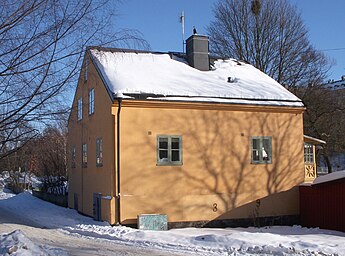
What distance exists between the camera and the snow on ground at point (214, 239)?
11.0 meters

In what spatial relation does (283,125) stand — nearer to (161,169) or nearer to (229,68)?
(229,68)

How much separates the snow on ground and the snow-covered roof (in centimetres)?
469

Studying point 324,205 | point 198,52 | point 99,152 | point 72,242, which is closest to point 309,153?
point 324,205

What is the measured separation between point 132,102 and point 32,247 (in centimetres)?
825

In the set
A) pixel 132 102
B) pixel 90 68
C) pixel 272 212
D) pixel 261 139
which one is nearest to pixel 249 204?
pixel 272 212

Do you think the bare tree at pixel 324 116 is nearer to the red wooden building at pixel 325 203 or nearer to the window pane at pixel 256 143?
the window pane at pixel 256 143

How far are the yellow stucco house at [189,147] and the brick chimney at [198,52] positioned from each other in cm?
40

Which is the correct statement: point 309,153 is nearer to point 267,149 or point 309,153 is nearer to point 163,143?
point 267,149

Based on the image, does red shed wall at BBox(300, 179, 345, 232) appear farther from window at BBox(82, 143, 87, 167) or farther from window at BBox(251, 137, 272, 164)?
window at BBox(82, 143, 87, 167)

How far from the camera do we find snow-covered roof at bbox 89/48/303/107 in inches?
648

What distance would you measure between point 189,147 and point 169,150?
791 millimetres

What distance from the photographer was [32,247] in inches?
328

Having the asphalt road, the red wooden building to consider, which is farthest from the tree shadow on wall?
the asphalt road

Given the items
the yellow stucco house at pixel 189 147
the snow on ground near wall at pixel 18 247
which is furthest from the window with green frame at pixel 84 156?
the snow on ground near wall at pixel 18 247
